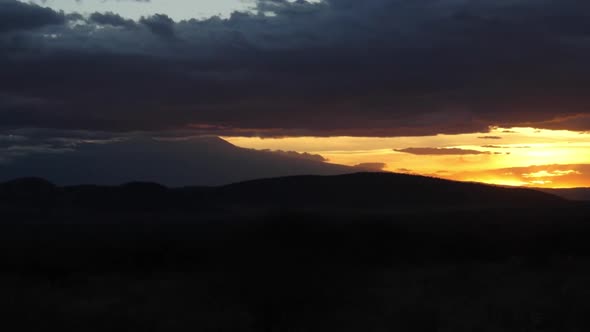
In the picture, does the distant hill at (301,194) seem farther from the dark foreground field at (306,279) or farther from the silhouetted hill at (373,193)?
the dark foreground field at (306,279)

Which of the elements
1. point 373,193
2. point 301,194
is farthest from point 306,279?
point 301,194

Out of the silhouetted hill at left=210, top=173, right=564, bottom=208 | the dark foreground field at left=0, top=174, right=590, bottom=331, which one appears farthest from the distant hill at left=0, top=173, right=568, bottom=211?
the dark foreground field at left=0, top=174, right=590, bottom=331

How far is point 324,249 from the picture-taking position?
83.6ft

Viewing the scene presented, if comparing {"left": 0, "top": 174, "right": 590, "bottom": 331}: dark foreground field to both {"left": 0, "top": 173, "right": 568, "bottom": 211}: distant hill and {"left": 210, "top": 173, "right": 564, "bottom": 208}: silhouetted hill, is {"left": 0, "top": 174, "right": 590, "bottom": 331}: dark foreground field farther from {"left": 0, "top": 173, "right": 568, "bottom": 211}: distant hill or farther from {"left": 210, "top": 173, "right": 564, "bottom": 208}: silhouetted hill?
{"left": 0, "top": 173, "right": 568, "bottom": 211}: distant hill

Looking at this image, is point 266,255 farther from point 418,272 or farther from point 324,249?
point 418,272

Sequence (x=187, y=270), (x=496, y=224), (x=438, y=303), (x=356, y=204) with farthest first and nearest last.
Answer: (x=356, y=204), (x=496, y=224), (x=187, y=270), (x=438, y=303)

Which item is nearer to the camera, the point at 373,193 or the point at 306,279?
the point at 306,279

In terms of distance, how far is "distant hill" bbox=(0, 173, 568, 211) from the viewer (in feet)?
437

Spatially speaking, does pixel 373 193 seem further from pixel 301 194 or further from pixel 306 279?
pixel 306 279

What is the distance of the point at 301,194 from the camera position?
141125mm

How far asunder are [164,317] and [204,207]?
374 ft

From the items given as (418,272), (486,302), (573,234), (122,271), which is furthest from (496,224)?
(486,302)

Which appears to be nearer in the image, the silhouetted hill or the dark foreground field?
the dark foreground field

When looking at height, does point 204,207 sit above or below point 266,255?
below
